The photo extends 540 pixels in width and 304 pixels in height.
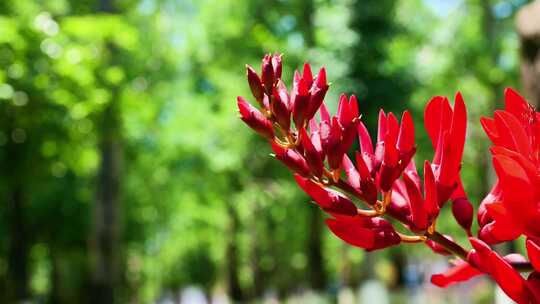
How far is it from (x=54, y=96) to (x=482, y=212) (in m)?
9.01

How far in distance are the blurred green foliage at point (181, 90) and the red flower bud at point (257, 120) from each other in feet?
24.8

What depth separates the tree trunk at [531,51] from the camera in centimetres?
608

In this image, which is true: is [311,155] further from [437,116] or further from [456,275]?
[456,275]

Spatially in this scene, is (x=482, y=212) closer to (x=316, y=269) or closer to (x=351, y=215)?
(x=351, y=215)

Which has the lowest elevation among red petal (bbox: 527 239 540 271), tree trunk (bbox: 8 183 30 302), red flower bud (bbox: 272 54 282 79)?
tree trunk (bbox: 8 183 30 302)

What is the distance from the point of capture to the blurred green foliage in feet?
31.2

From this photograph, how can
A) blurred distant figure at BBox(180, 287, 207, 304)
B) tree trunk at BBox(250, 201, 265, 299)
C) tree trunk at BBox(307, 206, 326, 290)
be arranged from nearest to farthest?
1. tree trunk at BBox(307, 206, 326, 290)
2. tree trunk at BBox(250, 201, 265, 299)
3. blurred distant figure at BBox(180, 287, 207, 304)

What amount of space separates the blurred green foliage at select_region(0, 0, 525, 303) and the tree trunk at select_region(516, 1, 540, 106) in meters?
4.64

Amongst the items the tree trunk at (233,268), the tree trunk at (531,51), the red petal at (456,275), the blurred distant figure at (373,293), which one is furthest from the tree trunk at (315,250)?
the red petal at (456,275)

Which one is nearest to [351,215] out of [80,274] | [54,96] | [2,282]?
[54,96]

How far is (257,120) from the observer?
0.95 m

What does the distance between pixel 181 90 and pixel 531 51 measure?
13988 mm

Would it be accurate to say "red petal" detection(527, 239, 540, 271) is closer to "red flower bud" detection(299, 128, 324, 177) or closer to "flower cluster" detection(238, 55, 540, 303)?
"flower cluster" detection(238, 55, 540, 303)

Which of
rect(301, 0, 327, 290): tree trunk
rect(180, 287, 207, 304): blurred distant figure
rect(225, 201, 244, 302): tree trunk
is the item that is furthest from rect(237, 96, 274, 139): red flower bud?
rect(180, 287, 207, 304): blurred distant figure
